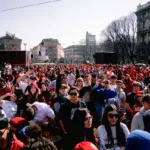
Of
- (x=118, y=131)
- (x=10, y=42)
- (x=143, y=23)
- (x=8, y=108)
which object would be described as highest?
(x=143, y=23)

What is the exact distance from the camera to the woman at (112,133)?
347 centimetres

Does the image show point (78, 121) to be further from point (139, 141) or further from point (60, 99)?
point (60, 99)

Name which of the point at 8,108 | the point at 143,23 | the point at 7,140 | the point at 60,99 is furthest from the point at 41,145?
the point at 143,23

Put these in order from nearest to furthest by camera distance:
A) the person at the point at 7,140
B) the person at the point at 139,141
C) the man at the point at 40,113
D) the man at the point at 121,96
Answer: the person at the point at 139,141
the person at the point at 7,140
the man at the point at 40,113
the man at the point at 121,96

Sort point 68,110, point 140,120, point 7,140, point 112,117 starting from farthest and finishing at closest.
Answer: point 68,110
point 140,120
point 112,117
point 7,140

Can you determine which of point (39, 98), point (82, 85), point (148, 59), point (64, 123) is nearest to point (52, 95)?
point (39, 98)

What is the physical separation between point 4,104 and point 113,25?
6608 cm

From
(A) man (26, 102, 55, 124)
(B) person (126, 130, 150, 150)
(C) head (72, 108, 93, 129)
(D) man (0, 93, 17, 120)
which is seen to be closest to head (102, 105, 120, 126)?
(C) head (72, 108, 93, 129)

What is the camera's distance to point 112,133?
353cm

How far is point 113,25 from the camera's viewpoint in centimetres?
6956

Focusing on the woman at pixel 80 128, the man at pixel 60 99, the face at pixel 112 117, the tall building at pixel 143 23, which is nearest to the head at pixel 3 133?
the woman at pixel 80 128

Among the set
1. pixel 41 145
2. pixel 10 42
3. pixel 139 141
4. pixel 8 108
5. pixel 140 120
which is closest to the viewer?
pixel 139 141

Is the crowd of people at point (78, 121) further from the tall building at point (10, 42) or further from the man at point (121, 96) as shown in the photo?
the tall building at point (10, 42)

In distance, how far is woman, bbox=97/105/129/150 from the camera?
3.47 meters
